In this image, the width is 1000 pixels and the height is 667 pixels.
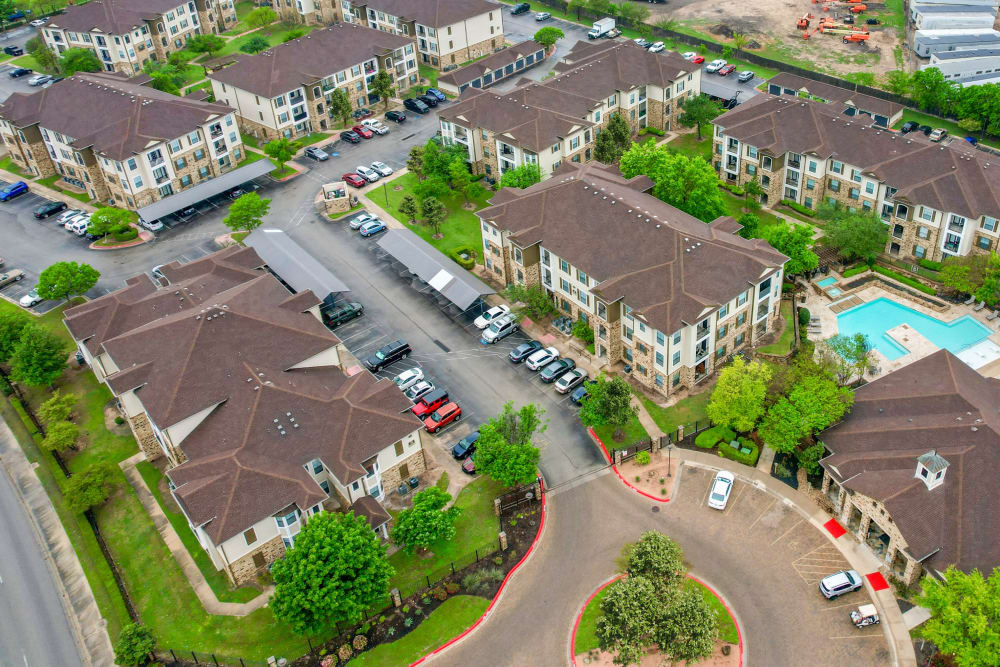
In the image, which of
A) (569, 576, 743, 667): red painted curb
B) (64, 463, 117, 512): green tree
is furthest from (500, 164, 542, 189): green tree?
(64, 463, 117, 512): green tree

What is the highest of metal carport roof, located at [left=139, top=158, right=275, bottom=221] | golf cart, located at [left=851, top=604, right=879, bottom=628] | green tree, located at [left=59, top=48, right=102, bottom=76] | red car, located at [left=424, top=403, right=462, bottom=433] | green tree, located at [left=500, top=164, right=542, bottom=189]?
green tree, located at [left=59, top=48, right=102, bottom=76]

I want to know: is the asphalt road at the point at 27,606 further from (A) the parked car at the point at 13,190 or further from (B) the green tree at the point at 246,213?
(A) the parked car at the point at 13,190

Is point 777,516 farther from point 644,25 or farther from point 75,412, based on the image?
point 644,25

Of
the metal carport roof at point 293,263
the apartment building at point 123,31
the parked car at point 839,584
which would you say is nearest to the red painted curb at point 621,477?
the parked car at point 839,584

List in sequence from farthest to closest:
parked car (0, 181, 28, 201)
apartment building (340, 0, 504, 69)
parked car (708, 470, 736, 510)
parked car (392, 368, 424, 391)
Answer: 1. apartment building (340, 0, 504, 69)
2. parked car (0, 181, 28, 201)
3. parked car (392, 368, 424, 391)
4. parked car (708, 470, 736, 510)

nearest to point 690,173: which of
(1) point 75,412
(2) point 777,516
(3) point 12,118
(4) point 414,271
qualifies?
(4) point 414,271

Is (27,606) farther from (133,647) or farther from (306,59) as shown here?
(306,59)

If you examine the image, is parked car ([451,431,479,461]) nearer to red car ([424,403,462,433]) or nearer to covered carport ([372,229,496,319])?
red car ([424,403,462,433])
